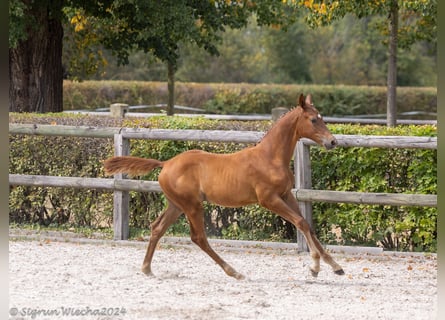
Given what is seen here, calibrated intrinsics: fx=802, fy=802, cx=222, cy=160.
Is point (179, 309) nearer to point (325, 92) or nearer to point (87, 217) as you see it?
point (87, 217)

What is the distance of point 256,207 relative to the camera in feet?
30.4

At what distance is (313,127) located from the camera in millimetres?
6961

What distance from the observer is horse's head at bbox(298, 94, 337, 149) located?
6.88 metres

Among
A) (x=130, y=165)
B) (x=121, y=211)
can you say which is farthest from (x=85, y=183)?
(x=130, y=165)

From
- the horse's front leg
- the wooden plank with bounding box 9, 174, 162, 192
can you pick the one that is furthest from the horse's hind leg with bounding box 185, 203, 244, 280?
the wooden plank with bounding box 9, 174, 162, 192

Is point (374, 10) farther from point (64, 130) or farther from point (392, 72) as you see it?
point (64, 130)

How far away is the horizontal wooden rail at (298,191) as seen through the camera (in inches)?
328

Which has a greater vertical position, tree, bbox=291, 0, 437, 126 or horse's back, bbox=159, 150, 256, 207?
tree, bbox=291, 0, 437, 126

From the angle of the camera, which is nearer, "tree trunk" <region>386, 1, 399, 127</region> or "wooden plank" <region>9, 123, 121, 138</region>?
"wooden plank" <region>9, 123, 121, 138</region>

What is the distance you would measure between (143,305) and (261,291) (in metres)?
1.10

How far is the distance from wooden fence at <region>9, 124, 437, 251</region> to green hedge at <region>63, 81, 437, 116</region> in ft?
66.0

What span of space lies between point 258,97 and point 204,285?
76.5 ft

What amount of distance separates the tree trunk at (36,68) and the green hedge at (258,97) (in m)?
14.7

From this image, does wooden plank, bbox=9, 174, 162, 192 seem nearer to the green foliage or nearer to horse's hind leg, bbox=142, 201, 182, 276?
horse's hind leg, bbox=142, 201, 182, 276
